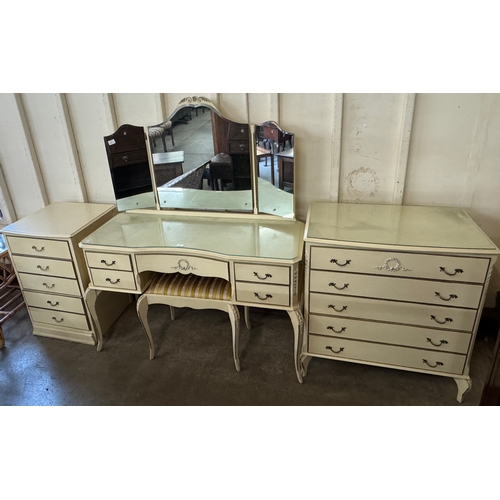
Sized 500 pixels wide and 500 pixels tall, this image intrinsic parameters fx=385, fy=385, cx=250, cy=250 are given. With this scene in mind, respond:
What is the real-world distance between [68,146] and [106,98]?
19.7 inches

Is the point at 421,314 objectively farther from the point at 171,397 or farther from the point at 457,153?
the point at 171,397

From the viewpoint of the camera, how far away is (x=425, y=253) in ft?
6.26

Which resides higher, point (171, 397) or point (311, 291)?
point (311, 291)

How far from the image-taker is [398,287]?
2.01 meters

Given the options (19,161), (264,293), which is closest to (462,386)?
(264,293)

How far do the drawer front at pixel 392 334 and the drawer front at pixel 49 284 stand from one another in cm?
157

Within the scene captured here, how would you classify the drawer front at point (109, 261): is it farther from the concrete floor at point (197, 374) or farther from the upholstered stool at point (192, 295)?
the concrete floor at point (197, 374)

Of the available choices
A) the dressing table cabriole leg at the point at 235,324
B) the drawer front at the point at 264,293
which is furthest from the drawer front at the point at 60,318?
the drawer front at the point at 264,293

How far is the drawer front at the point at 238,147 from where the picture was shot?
2.40 metres

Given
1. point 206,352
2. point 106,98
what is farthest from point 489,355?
point 106,98

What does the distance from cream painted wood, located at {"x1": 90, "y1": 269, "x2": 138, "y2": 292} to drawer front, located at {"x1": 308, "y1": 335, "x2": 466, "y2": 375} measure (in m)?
1.14

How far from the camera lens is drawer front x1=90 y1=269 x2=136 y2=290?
2.35 m

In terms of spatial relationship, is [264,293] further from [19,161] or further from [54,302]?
[19,161]

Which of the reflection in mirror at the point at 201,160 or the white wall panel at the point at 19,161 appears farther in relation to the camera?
the white wall panel at the point at 19,161
